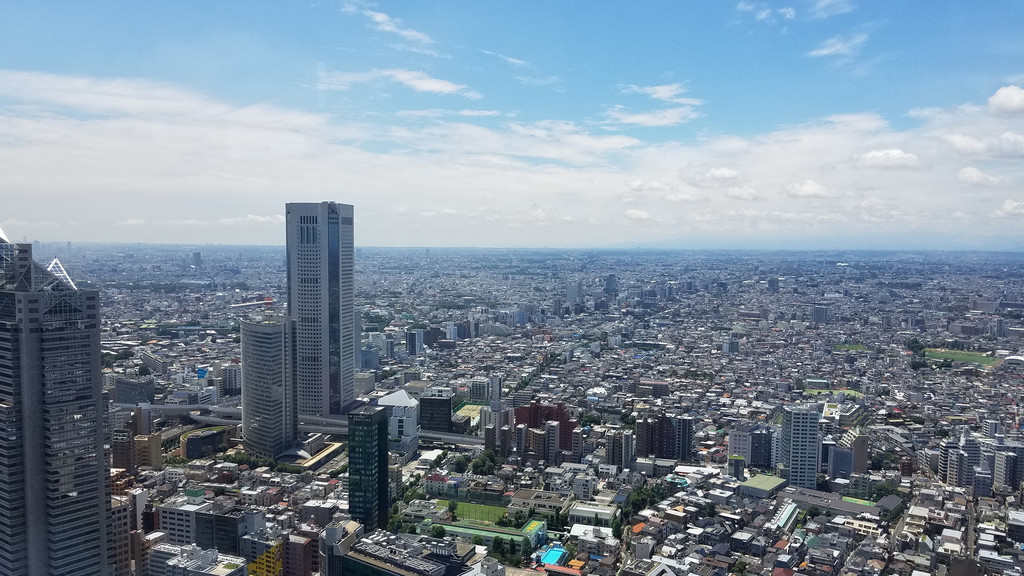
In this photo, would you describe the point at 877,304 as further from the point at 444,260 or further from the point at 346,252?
the point at 444,260

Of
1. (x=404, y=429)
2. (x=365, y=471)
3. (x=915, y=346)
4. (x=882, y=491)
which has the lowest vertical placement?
(x=882, y=491)

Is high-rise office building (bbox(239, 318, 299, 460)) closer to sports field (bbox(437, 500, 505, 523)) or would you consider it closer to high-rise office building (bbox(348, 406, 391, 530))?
sports field (bbox(437, 500, 505, 523))

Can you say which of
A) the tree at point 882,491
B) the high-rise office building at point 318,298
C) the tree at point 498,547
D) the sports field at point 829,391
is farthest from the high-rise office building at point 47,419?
the sports field at point 829,391

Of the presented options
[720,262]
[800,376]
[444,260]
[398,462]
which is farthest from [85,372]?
[720,262]

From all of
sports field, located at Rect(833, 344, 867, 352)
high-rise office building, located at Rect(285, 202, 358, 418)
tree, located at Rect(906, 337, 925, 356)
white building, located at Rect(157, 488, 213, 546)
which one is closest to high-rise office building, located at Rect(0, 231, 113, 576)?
white building, located at Rect(157, 488, 213, 546)

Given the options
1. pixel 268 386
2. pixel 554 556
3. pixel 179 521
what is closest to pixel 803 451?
pixel 554 556

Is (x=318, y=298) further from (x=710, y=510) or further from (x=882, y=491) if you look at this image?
(x=882, y=491)
